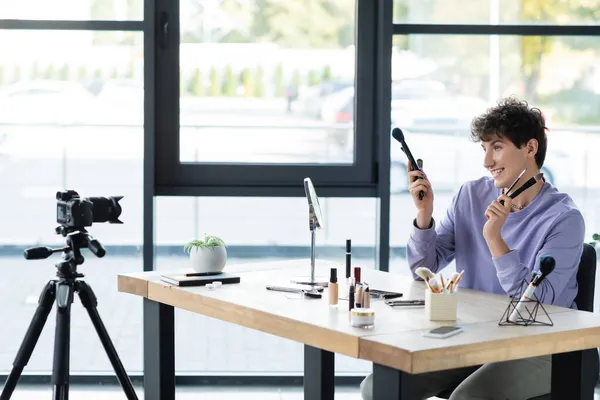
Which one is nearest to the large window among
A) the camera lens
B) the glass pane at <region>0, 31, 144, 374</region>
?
the glass pane at <region>0, 31, 144, 374</region>

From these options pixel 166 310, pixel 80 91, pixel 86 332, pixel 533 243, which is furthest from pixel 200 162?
pixel 533 243

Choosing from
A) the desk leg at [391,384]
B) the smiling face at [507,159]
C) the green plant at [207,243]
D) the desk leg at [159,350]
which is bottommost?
the desk leg at [159,350]

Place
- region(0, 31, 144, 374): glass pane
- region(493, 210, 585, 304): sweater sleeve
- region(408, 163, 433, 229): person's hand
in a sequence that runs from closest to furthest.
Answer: region(493, 210, 585, 304): sweater sleeve < region(408, 163, 433, 229): person's hand < region(0, 31, 144, 374): glass pane

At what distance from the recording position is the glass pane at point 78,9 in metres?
4.25

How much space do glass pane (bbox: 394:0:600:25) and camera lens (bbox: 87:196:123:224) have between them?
5.56 ft

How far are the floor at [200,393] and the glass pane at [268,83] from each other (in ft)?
3.40

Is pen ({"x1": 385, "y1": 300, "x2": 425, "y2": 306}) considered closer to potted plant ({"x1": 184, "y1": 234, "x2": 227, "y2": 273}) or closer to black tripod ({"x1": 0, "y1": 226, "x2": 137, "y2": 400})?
potted plant ({"x1": 184, "y1": 234, "x2": 227, "y2": 273})

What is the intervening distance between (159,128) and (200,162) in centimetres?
24

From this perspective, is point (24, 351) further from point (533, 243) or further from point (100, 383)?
point (533, 243)

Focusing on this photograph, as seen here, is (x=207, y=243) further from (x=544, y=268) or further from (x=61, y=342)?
(x=544, y=268)

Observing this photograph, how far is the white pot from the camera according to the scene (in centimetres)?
314

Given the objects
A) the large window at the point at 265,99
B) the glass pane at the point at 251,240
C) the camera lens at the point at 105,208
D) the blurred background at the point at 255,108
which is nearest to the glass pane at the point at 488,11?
the blurred background at the point at 255,108

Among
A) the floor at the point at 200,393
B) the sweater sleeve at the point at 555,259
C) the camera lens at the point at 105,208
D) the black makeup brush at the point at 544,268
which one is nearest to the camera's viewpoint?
the black makeup brush at the point at 544,268

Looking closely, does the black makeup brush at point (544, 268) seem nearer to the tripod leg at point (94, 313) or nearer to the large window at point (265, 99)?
the tripod leg at point (94, 313)
